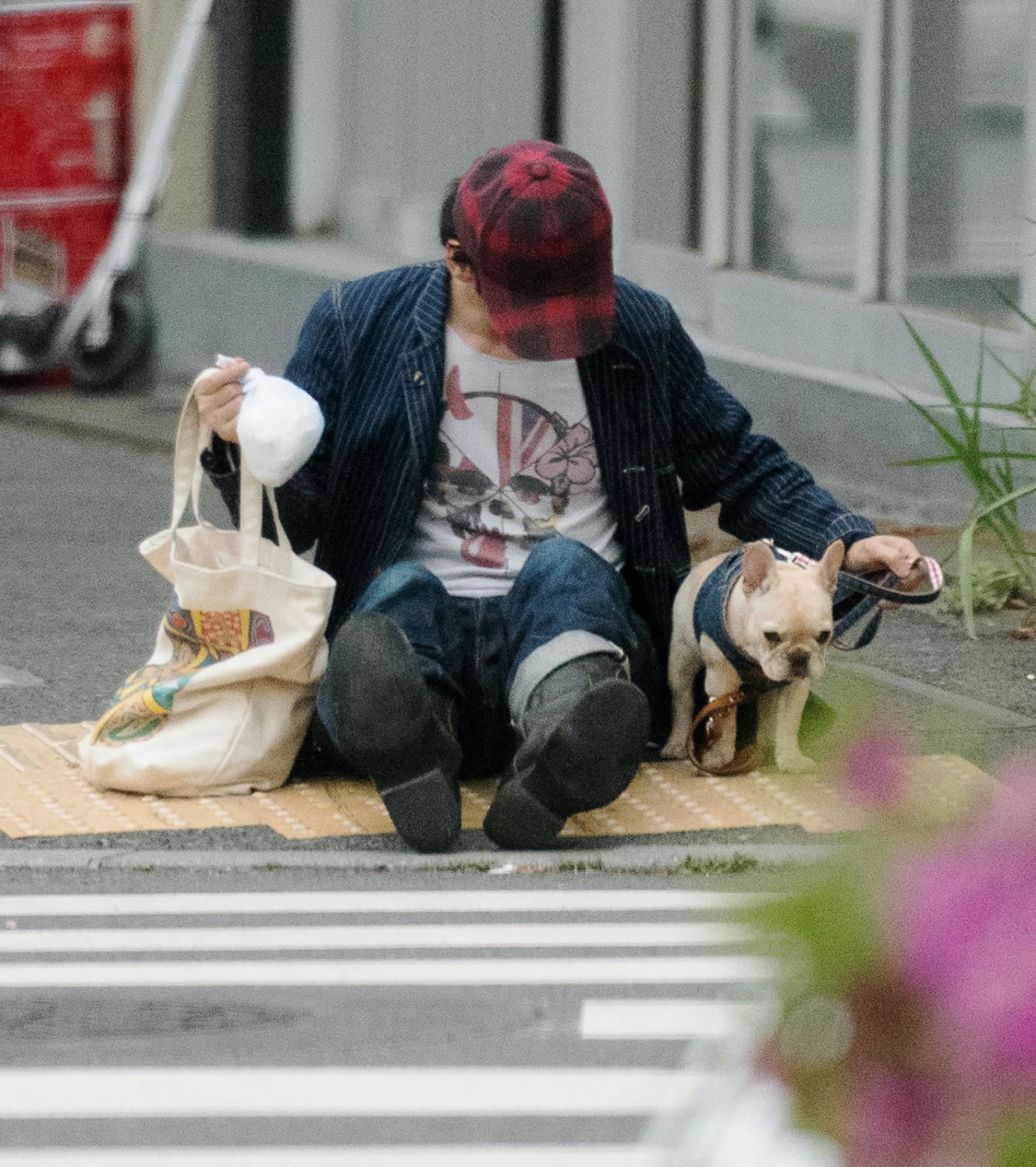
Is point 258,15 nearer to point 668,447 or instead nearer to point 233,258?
point 233,258

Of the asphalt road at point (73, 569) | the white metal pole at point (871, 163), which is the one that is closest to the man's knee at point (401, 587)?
the asphalt road at point (73, 569)

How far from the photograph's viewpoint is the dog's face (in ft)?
12.7

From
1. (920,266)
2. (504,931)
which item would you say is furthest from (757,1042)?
(920,266)

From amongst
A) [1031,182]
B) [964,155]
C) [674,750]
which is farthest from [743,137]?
[674,750]

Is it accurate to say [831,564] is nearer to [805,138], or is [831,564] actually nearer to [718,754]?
[718,754]

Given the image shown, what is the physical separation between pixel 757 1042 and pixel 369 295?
327cm

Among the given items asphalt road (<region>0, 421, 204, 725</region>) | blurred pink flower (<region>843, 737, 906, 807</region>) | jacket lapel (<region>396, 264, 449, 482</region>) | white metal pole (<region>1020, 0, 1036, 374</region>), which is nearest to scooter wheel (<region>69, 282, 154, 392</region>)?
asphalt road (<region>0, 421, 204, 725</region>)

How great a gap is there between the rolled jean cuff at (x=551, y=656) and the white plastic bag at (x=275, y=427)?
515 millimetres

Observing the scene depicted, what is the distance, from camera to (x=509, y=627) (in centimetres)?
397

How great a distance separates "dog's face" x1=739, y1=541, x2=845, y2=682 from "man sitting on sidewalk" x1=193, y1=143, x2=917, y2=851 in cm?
15

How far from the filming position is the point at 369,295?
13.3ft

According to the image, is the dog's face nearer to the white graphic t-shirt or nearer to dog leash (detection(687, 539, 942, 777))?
dog leash (detection(687, 539, 942, 777))

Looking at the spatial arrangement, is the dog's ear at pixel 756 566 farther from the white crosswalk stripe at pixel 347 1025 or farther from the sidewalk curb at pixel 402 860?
the white crosswalk stripe at pixel 347 1025

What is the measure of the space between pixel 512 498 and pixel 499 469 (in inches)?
2.3
